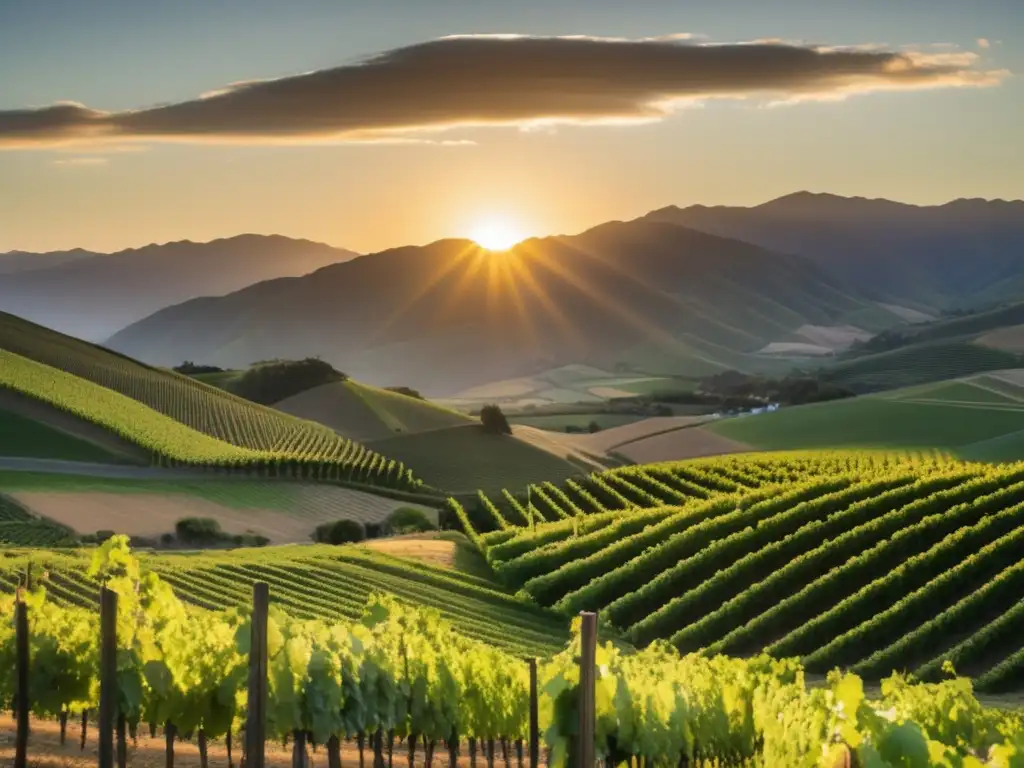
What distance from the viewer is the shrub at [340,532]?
74875 millimetres

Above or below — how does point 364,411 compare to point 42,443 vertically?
above

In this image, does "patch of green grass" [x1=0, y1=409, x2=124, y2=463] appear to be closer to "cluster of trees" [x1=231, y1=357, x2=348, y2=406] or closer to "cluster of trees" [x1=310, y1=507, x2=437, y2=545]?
"cluster of trees" [x1=310, y1=507, x2=437, y2=545]

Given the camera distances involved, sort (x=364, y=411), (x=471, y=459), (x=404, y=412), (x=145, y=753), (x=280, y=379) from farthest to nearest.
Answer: (x=280, y=379) → (x=404, y=412) → (x=364, y=411) → (x=471, y=459) → (x=145, y=753)

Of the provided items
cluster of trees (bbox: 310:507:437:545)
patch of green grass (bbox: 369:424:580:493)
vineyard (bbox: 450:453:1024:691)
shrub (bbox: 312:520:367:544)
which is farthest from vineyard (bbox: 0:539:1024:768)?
patch of green grass (bbox: 369:424:580:493)

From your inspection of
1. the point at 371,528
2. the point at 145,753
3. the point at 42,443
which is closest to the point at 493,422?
the point at 42,443

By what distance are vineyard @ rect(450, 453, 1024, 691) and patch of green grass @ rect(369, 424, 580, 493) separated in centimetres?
5215

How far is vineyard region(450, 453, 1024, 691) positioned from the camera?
37406 mm

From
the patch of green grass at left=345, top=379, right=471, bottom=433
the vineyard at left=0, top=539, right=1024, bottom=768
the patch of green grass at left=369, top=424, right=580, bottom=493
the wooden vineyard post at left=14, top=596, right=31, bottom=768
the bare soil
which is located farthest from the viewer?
the patch of green grass at left=345, top=379, right=471, bottom=433

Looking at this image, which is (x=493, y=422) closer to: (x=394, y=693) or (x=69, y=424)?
(x=69, y=424)

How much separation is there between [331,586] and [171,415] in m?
77.5

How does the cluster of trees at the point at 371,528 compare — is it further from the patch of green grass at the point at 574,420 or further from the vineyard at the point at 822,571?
the patch of green grass at the point at 574,420

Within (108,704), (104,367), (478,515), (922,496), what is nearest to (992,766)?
(108,704)

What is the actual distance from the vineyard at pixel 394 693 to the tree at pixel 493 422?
110 meters

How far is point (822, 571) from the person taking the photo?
43.1 metres
